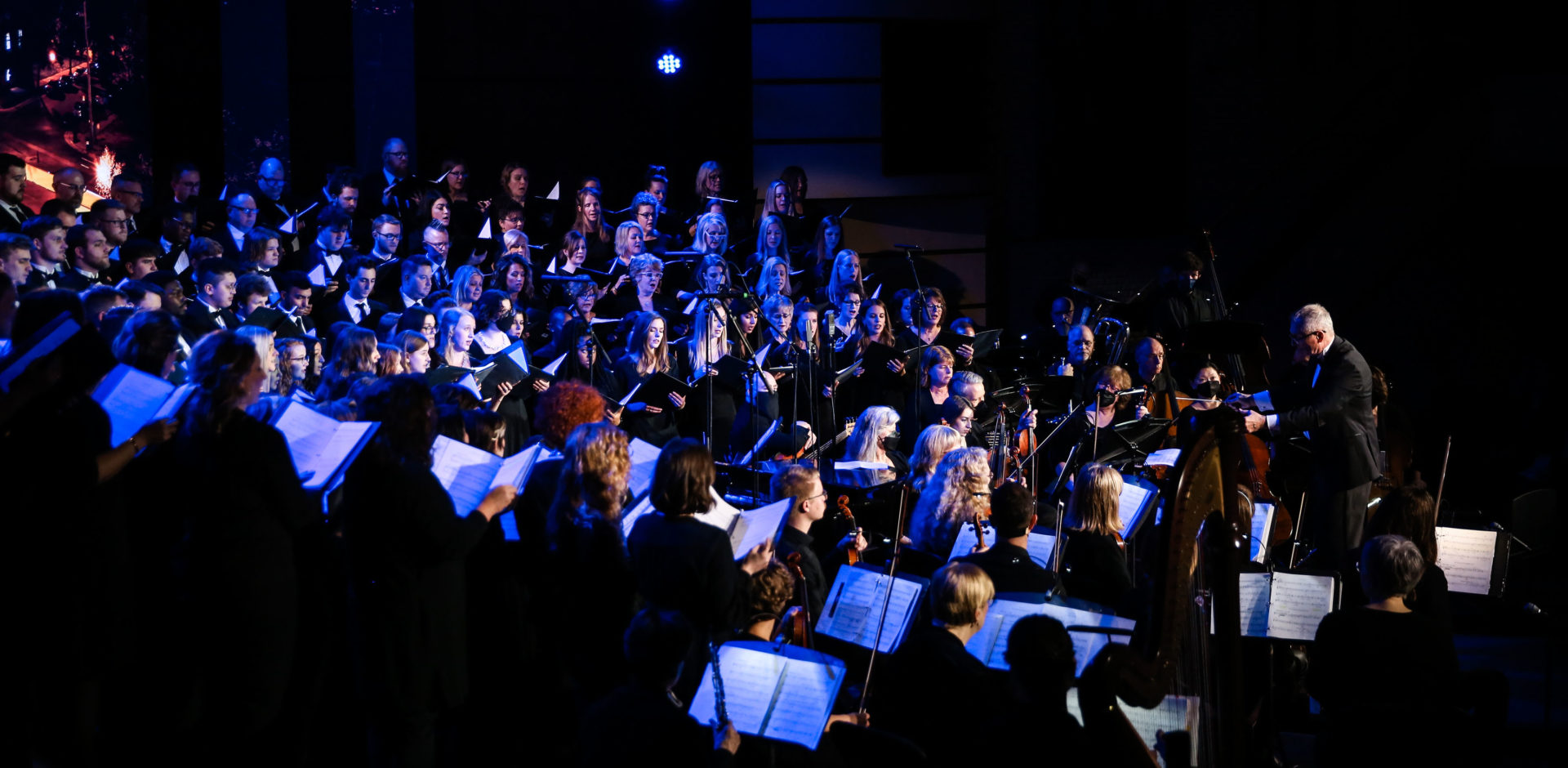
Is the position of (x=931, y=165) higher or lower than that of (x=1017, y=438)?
higher

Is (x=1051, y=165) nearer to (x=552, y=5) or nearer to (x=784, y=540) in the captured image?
(x=552, y=5)

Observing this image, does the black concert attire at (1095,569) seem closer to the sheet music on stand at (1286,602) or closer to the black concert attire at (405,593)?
the sheet music on stand at (1286,602)

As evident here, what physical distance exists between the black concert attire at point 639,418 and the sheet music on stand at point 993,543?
260 centimetres

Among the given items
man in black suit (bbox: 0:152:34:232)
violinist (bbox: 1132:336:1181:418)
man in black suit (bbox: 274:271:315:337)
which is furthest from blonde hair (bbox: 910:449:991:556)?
man in black suit (bbox: 0:152:34:232)

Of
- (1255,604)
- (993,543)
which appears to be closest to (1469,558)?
(1255,604)

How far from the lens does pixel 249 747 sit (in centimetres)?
394

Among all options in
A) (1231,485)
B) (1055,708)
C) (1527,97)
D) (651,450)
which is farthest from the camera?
(1527,97)

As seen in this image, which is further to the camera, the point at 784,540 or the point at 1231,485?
the point at 784,540

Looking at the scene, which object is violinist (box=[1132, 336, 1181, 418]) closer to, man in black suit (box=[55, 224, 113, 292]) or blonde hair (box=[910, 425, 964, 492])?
blonde hair (box=[910, 425, 964, 492])

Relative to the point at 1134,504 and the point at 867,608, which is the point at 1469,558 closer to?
the point at 1134,504

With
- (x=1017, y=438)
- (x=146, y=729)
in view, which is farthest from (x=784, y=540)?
(x=1017, y=438)

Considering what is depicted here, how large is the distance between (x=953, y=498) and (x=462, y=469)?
1941 millimetres

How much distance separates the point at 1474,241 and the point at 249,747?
1017 centimetres

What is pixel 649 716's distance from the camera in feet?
10.3
